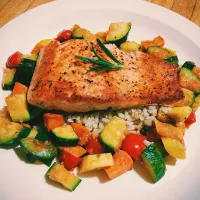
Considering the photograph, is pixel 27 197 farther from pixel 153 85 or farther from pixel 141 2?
pixel 141 2

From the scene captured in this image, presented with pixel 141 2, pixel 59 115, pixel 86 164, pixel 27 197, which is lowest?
pixel 27 197

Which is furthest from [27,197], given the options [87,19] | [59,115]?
[87,19]

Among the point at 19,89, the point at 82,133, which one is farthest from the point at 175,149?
the point at 19,89

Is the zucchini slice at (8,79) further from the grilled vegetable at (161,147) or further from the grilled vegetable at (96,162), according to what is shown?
the grilled vegetable at (161,147)

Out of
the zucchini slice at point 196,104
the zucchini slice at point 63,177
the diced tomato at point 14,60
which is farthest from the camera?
the diced tomato at point 14,60

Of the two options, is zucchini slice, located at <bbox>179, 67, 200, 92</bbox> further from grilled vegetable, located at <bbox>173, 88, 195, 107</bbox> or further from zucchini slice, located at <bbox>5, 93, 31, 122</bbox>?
zucchini slice, located at <bbox>5, 93, 31, 122</bbox>

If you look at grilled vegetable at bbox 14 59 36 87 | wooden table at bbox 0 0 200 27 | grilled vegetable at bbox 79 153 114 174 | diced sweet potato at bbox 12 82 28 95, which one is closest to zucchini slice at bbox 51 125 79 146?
grilled vegetable at bbox 79 153 114 174

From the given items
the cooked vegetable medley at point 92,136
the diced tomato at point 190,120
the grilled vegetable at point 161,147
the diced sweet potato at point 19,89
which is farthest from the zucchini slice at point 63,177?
the diced tomato at point 190,120
